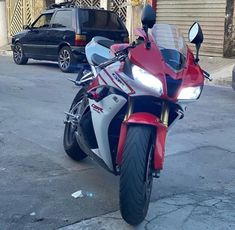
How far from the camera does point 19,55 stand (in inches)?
588

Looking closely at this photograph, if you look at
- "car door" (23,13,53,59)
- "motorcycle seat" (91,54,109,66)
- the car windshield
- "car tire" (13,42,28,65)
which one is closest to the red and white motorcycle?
the car windshield

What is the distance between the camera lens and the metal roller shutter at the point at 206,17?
14.5m

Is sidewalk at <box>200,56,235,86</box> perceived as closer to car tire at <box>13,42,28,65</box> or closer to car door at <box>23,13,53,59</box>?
car door at <box>23,13,53,59</box>

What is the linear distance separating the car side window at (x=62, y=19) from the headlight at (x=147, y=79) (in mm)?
9763

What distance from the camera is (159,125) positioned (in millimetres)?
3441

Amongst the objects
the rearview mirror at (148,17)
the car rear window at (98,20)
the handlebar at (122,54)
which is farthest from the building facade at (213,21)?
the rearview mirror at (148,17)

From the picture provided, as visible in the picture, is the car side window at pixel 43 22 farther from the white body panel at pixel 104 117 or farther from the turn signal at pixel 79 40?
the white body panel at pixel 104 117

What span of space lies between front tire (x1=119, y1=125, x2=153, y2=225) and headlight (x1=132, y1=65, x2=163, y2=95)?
30cm

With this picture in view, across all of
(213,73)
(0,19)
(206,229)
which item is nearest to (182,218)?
(206,229)

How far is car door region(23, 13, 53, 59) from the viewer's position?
13766 millimetres

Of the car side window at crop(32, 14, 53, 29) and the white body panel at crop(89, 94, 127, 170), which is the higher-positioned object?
the white body panel at crop(89, 94, 127, 170)

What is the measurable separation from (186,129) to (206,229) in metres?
3.20

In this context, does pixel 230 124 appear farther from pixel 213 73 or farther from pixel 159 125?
pixel 213 73

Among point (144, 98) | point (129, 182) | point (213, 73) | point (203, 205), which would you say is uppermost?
point (144, 98)
